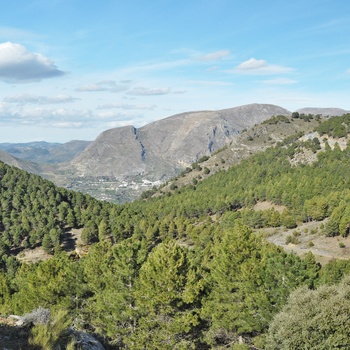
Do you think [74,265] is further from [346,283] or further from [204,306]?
[346,283]

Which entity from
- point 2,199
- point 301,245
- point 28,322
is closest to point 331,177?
point 301,245

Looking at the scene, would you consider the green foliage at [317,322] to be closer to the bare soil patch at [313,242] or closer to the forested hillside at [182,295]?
the forested hillside at [182,295]

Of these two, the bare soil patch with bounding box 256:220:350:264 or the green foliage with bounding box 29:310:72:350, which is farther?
the bare soil patch with bounding box 256:220:350:264

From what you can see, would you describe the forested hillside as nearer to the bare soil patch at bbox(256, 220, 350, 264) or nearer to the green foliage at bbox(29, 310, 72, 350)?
the green foliage at bbox(29, 310, 72, 350)

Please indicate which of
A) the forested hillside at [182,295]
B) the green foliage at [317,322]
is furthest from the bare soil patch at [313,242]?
the green foliage at [317,322]

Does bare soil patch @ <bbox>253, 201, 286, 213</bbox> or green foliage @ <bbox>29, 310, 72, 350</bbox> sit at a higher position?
green foliage @ <bbox>29, 310, 72, 350</bbox>

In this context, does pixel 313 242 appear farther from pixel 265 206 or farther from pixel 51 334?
pixel 51 334

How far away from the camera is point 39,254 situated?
9756 cm

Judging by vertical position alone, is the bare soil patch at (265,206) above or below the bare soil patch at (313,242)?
above

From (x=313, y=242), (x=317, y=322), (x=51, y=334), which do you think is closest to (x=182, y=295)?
(x=317, y=322)

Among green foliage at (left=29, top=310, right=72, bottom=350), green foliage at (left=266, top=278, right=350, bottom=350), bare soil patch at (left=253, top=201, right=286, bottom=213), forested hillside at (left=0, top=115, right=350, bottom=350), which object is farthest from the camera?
bare soil patch at (left=253, top=201, right=286, bottom=213)

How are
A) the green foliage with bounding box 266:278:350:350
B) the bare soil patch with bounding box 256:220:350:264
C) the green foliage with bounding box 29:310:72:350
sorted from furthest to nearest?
the bare soil patch with bounding box 256:220:350:264 → the green foliage with bounding box 266:278:350:350 → the green foliage with bounding box 29:310:72:350

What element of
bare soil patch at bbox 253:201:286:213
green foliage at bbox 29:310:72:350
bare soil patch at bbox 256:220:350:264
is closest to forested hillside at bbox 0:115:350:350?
green foliage at bbox 29:310:72:350

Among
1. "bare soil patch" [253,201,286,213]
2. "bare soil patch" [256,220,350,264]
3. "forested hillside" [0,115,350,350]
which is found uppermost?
"forested hillside" [0,115,350,350]
